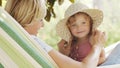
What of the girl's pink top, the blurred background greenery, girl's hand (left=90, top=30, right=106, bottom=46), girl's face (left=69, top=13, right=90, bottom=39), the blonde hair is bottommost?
the blurred background greenery

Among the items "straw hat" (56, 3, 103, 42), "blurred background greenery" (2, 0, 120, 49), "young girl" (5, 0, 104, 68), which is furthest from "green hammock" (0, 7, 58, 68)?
"blurred background greenery" (2, 0, 120, 49)

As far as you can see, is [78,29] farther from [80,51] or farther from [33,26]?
[33,26]

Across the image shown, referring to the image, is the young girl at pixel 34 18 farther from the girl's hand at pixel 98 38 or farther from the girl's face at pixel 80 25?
the girl's face at pixel 80 25

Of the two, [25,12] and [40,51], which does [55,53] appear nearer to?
[40,51]

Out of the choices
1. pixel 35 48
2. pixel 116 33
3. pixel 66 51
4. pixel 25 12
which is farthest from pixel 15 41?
pixel 116 33

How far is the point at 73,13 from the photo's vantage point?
2148 millimetres

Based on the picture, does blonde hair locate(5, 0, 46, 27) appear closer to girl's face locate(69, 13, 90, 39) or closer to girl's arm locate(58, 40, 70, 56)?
girl's face locate(69, 13, 90, 39)

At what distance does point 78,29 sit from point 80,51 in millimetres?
161

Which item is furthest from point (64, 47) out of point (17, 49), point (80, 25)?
point (17, 49)

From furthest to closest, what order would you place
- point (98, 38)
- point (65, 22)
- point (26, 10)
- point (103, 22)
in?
point (103, 22) < point (65, 22) < point (98, 38) < point (26, 10)

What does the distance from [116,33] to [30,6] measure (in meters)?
3.74

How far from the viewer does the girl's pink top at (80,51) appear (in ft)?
7.30

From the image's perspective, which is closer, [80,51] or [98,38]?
[98,38]

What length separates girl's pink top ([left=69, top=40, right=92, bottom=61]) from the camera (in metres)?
2.23
